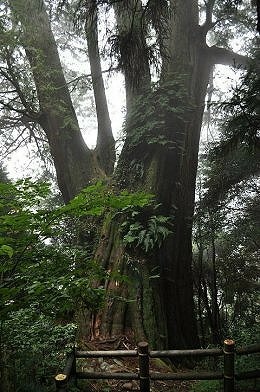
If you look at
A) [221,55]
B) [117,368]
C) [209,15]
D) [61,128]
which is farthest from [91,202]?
[221,55]

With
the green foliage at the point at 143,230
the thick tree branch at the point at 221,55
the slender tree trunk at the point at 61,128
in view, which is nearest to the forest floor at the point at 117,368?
the green foliage at the point at 143,230

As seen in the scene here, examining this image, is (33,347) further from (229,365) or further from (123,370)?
(229,365)

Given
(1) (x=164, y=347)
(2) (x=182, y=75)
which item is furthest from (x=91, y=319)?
(2) (x=182, y=75)

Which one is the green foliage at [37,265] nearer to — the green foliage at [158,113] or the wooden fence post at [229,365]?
the wooden fence post at [229,365]

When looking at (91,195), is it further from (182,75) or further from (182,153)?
(182,75)

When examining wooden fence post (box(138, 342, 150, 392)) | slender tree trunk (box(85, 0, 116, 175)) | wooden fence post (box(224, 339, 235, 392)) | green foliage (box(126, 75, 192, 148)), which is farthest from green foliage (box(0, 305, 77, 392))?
slender tree trunk (box(85, 0, 116, 175))

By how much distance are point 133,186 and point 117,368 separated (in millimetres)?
3760

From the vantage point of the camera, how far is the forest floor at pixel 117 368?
471 centimetres

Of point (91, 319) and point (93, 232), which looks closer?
point (91, 319)

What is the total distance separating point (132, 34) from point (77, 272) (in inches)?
137

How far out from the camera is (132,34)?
193 inches

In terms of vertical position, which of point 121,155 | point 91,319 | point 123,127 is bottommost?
point 91,319

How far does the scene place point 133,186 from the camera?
7.73m

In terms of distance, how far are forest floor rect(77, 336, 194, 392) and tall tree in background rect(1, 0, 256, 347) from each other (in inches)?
12.1
